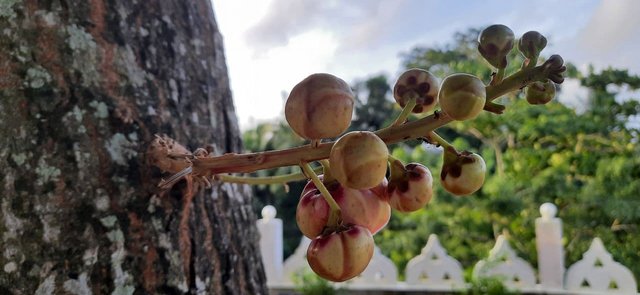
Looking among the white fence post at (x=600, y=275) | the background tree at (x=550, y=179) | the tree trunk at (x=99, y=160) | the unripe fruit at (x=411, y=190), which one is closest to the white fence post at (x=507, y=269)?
the white fence post at (x=600, y=275)

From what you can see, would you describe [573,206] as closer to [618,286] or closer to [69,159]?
[618,286]

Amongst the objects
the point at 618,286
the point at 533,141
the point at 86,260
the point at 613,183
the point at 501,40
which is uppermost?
the point at 533,141

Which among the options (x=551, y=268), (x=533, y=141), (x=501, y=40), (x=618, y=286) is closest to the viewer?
(x=501, y=40)

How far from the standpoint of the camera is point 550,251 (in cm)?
396

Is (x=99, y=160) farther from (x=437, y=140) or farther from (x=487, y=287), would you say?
(x=487, y=287)

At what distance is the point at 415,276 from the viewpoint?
4.22 metres

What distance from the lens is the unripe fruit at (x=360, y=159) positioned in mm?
280

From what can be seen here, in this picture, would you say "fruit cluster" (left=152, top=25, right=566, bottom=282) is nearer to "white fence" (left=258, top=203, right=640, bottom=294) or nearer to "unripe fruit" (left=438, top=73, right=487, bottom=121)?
"unripe fruit" (left=438, top=73, right=487, bottom=121)

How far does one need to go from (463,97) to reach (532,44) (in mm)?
73

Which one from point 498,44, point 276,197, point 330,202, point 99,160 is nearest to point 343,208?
point 330,202

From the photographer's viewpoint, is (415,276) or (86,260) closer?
(86,260)

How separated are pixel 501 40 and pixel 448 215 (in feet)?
16.4

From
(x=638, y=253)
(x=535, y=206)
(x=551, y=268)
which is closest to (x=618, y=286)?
(x=551, y=268)

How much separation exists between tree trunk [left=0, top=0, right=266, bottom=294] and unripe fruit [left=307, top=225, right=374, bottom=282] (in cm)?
28
